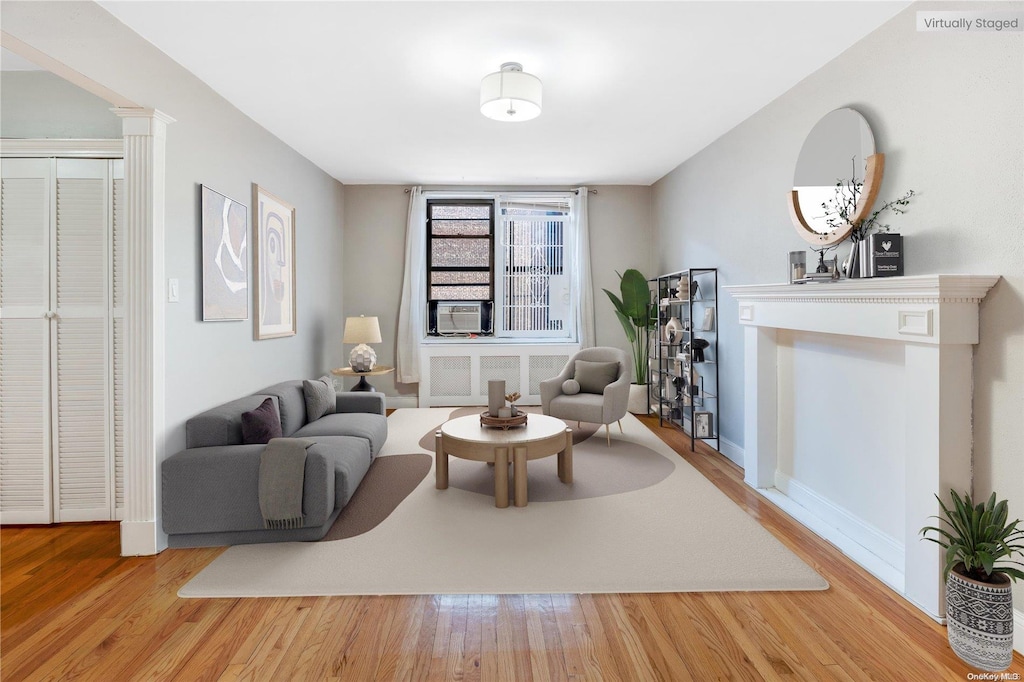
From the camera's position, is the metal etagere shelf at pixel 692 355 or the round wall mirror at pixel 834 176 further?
the metal etagere shelf at pixel 692 355

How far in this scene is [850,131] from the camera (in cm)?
283

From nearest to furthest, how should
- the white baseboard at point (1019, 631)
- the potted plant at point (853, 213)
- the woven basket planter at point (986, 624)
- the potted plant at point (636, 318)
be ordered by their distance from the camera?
the woven basket planter at point (986, 624)
the white baseboard at point (1019, 631)
the potted plant at point (853, 213)
the potted plant at point (636, 318)

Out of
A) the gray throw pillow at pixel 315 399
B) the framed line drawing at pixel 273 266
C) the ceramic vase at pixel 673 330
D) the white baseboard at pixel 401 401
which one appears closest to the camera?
the framed line drawing at pixel 273 266

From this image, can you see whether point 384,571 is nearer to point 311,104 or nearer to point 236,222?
point 236,222

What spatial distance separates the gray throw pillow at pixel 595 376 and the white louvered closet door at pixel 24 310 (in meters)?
3.88

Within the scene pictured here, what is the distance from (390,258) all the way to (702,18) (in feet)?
15.1

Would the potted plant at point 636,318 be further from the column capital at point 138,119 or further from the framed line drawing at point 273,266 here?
the column capital at point 138,119

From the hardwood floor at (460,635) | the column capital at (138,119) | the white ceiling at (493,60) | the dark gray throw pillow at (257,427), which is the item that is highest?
the white ceiling at (493,60)

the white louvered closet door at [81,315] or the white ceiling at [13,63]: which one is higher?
the white ceiling at [13,63]

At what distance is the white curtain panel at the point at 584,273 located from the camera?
641 cm

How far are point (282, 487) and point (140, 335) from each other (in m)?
1.05

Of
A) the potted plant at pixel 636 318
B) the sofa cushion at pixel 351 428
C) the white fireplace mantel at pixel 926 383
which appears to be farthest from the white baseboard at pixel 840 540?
the sofa cushion at pixel 351 428

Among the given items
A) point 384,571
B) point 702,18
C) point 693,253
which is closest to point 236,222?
point 384,571

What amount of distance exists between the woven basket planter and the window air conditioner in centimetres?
524
